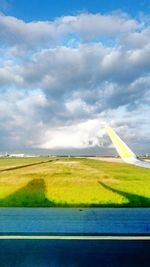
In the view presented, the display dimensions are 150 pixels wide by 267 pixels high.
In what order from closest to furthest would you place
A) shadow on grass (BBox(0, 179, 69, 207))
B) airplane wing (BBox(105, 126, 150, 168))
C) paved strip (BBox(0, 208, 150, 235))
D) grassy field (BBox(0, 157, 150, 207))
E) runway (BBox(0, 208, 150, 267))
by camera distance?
runway (BBox(0, 208, 150, 267)) → paved strip (BBox(0, 208, 150, 235)) → airplane wing (BBox(105, 126, 150, 168)) → shadow on grass (BBox(0, 179, 69, 207)) → grassy field (BBox(0, 157, 150, 207))

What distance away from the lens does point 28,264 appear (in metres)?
7.77

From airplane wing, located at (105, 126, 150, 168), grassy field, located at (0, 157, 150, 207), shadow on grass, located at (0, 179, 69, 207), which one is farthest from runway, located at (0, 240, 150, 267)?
shadow on grass, located at (0, 179, 69, 207)

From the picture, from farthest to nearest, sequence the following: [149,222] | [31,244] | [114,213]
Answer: [114,213]
[149,222]
[31,244]

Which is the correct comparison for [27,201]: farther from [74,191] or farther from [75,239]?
[75,239]

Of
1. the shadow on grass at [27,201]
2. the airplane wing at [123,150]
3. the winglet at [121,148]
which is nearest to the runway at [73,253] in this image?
the airplane wing at [123,150]

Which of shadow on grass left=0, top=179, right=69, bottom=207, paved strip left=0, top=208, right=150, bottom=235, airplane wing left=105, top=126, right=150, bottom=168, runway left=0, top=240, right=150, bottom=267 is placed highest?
airplane wing left=105, top=126, right=150, bottom=168

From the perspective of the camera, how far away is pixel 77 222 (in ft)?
Result: 41.2

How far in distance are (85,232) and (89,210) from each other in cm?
493

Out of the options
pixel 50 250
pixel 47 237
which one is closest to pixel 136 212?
pixel 47 237

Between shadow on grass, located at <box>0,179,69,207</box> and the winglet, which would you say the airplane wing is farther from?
shadow on grass, located at <box>0,179,69,207</box>

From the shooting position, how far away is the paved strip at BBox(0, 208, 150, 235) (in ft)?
36.3

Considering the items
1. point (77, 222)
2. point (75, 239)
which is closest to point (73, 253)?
point (75, 239)

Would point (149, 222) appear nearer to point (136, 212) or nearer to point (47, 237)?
point (136, 212)

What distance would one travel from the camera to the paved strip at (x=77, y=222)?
436 inches
